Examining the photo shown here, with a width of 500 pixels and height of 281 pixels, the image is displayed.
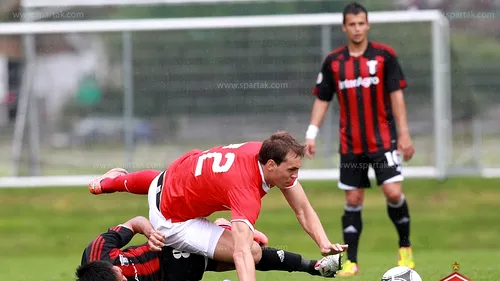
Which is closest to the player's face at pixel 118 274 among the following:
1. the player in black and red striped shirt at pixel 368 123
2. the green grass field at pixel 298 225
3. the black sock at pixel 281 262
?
the black sock at pixel 281 262

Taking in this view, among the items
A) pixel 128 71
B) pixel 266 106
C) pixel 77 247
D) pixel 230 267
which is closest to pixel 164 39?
pixel 128 71

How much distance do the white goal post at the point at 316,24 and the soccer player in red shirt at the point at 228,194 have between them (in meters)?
8.03

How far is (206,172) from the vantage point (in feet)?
24.2

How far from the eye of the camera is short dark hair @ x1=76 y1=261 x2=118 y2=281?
6.86 metres

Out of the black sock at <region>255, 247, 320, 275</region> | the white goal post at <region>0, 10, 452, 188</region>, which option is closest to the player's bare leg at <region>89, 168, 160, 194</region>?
the black sock at <region>255, 247, 320, 275</region>

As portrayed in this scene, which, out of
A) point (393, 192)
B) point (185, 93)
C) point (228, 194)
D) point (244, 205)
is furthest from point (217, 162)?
point (185, 93)

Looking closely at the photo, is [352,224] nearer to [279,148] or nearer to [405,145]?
[405,145]

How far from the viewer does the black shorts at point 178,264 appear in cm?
786

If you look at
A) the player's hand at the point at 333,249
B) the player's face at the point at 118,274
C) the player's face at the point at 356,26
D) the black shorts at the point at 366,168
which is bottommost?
the player's face at the point at 118,274

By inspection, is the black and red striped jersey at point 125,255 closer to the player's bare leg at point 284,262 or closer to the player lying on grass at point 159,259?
the player lying on grass at point 159,259

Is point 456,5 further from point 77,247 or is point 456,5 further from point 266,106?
point 77,247

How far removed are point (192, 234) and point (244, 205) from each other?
0.89m

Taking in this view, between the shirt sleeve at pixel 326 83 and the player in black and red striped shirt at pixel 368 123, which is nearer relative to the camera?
the player in black and red striped shirt at pixel 368 123

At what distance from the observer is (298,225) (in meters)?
15.3
